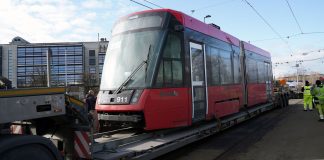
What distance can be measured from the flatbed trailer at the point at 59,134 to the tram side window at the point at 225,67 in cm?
304

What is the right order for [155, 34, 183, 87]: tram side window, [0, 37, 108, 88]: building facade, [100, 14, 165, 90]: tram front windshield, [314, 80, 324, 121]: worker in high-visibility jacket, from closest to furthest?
[100, 14, 165, 90]: tram front windshield, [155, 34, 183, 87]: tram side window, [314, 80, 324, 121]: worker in high-visibility jacket, [0, 37, 108, 88]: building facade

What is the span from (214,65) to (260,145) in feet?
8.73

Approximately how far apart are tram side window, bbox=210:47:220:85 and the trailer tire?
657 cm

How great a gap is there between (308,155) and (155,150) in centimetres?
373

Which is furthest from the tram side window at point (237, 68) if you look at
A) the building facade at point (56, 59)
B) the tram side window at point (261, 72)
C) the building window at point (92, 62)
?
the building window at point (92, 62)

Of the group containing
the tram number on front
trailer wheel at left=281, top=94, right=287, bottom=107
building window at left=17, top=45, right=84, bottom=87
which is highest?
building window at left=17, top=45, right=84, bottom=87

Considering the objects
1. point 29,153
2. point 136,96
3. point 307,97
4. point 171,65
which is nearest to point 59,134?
point 29,153

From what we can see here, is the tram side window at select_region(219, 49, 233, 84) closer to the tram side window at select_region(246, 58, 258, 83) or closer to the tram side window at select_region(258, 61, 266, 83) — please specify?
the tram side window at select_region(246, 58, 258, 83)

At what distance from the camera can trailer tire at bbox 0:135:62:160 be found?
13.0 ft

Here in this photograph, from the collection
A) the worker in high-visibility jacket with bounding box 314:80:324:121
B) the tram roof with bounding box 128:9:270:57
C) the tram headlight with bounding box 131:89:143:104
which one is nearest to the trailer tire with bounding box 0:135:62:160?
the tram headlight with bounding box 131:89:143:104

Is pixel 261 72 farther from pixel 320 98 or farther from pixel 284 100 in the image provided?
pixel 284 100

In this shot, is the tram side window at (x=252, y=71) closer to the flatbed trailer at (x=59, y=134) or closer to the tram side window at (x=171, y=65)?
the flatbed trailer at (x=59, y=134)

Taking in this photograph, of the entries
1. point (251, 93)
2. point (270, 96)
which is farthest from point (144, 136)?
point (270, 96)

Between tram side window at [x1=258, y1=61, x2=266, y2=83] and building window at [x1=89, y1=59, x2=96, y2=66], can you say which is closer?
tram side window at [x1=258, y1=61, x2=266, y2=83]
